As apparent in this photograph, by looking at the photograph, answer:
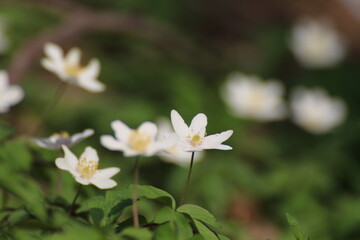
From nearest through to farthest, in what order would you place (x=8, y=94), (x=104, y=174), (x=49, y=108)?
(x=104, y=174) → (x=8, y=94) → (x=49, y=108)

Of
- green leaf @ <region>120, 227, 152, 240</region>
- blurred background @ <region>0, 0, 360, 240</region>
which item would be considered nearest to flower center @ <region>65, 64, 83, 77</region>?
blurred background @ <region>0, 0, 360, 240</region>

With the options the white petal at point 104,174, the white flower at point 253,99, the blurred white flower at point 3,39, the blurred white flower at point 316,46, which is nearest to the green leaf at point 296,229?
the white petal at point 104,174

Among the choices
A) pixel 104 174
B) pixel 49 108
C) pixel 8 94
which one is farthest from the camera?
pixel 49 108

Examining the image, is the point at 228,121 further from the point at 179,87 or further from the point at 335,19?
the point at 335,19

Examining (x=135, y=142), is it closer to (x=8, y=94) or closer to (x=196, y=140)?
(x=196, y=140)

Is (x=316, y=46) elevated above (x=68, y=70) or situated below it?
below

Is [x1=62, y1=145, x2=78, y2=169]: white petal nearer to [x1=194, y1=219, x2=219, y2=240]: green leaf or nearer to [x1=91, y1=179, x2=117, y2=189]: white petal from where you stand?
[x1=91, y1=179, x2=117, y2=189]: white petal

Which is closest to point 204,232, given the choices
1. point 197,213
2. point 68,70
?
point 197,213

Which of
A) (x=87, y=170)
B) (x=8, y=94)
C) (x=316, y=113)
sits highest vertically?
(x=87, y=170)

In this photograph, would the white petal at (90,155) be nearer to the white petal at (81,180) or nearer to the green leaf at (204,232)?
the white petal at (81,180)
